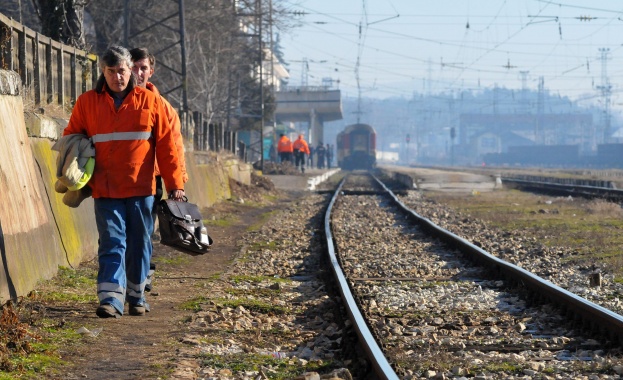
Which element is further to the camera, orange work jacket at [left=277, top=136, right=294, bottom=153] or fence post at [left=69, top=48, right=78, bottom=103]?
orange work jacket at [left=277, top=136, right=294, bottom=153]

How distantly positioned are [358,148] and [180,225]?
255ft

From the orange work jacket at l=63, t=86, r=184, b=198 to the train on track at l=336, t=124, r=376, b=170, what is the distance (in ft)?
249

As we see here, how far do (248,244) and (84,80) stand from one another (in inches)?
136

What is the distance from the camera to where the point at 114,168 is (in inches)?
320

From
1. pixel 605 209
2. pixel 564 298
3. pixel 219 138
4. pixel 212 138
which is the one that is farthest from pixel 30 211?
pixel 219 138

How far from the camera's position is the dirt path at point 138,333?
21.2ft

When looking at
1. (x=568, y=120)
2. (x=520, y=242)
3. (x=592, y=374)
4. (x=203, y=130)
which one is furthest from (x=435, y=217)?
(x=568, y=120)

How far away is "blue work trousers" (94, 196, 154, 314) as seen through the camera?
8078mm

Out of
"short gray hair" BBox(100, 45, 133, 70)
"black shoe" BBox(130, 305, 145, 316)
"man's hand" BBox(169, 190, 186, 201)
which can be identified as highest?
"short gray hair" BBox(100, 45, 133, 70)

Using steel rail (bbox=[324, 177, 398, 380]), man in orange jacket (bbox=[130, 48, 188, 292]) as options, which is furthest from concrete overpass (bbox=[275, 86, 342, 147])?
man in orange jacket (bbox=[130, 48, 188, 292])

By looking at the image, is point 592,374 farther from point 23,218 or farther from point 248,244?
point 248,244

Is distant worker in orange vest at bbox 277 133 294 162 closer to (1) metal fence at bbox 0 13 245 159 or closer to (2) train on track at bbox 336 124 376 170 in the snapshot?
(1) metal fence at bbox 0 13 245 159

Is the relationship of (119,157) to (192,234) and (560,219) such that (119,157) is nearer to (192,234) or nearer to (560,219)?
(192,234)

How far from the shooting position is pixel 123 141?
8.12m
